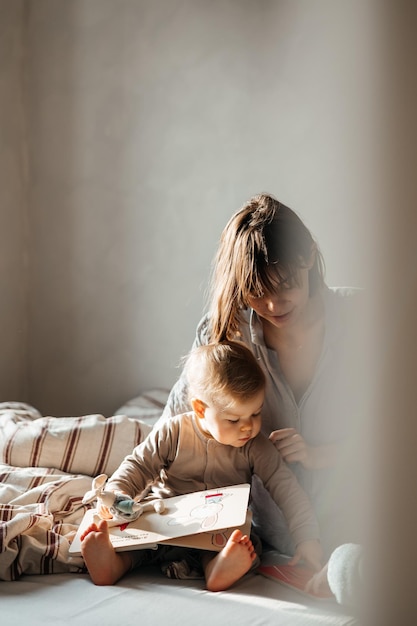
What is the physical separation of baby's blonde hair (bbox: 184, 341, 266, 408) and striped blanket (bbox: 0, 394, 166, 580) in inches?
9.4

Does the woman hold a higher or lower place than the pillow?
higher

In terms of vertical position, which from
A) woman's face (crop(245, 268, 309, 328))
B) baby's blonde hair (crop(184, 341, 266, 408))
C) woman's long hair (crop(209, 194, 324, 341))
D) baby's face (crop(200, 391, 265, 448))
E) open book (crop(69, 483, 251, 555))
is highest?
woman's long hair (crop(209, 194, 324, 341))

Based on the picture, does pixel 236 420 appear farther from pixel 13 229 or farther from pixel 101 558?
pixel 13 229

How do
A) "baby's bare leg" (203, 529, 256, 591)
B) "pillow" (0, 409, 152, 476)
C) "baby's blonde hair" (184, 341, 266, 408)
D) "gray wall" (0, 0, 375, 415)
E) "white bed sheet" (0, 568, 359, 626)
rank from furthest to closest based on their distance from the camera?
"gray wall" (0, 0, 375, 415), "pillow" (0, 409, 152, 476), "baby's blonde hair" (184, 341, 266, 408), "baby's bare leg" (203, 529, 256, 591), "white bed sheet" (0, 568, 359, 626)

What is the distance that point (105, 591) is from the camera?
2.33 feet

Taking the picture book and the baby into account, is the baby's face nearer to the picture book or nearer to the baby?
the baby

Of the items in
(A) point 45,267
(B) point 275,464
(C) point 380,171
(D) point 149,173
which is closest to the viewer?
(C) point 380,171

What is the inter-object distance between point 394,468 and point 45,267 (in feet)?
4.79

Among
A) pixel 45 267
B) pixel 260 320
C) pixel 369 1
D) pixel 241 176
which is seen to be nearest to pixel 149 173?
pixel 241 176

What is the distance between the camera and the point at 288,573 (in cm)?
74

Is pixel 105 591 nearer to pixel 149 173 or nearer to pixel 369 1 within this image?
pixel 369 1

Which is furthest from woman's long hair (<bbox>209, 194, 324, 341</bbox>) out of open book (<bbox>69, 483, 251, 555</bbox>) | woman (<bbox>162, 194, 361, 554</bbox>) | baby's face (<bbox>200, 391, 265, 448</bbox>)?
open book (<bbox>69, 483, 251, 555</bbox>)

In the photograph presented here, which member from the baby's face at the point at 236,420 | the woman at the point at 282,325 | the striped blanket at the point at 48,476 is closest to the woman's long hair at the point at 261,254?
the woman at the point at 282,325

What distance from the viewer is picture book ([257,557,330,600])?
661 millimetres
